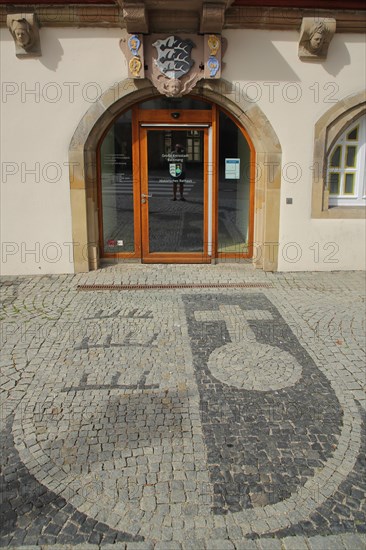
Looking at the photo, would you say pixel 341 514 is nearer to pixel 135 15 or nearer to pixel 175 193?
pixel 175 193

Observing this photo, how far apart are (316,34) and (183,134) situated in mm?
2507

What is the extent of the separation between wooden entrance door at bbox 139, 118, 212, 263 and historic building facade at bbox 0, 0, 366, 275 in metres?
0.02

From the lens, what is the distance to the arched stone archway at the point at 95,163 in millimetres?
7598

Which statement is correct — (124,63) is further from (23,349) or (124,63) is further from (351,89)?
(23,349)

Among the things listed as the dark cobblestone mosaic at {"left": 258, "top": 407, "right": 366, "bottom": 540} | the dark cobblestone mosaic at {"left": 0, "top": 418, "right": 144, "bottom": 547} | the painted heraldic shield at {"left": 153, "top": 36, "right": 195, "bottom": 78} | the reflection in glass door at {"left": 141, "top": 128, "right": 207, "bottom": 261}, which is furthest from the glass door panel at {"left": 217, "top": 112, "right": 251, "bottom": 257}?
the dark cobblestone mosaic at {"left": 0, "top": 418, "right": 144, "bottom": 547}

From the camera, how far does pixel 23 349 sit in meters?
5.21

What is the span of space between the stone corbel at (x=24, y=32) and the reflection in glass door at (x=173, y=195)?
2145 millimetres

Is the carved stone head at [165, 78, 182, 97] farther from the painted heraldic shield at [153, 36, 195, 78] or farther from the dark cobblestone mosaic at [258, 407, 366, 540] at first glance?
the dark cobblestone mosaic at [258, 407, 366, 540]

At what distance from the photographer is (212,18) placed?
275 inches

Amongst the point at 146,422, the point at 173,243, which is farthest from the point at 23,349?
the point at 173,243

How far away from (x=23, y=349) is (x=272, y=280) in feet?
13.6

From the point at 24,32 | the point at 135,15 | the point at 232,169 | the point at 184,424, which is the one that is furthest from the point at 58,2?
the point at 184,424

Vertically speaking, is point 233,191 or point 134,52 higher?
point 134,52

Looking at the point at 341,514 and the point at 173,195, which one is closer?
the point at 341,514
